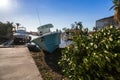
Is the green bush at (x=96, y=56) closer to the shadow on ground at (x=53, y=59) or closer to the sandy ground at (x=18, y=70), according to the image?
the sandy ground at (x=18, y=70)

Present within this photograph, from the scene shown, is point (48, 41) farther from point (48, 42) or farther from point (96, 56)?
point (96, 56)

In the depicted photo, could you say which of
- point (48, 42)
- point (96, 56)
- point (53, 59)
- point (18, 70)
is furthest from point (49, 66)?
point (96, 56)

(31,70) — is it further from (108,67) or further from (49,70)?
(108,67)

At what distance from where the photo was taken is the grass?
804 centimetres

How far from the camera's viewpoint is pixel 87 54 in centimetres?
423

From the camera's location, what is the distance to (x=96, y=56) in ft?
12.3

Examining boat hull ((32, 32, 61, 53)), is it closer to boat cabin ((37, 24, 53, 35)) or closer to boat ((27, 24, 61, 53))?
boat ((27, 24, 61, 53))

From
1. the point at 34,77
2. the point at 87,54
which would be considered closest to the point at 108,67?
the point at 87,54

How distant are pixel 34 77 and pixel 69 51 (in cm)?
303

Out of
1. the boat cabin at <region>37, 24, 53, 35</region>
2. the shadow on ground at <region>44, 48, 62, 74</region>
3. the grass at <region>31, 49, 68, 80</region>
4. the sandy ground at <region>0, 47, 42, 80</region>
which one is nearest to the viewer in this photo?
the sandy ground at <region>0, 47, 42, 80</region>

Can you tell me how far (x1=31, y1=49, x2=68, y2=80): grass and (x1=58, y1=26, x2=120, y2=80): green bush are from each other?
3080 millimetres

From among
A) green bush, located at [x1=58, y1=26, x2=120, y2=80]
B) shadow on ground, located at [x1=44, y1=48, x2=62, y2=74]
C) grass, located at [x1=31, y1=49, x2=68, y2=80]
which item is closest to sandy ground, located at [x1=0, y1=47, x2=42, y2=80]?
grass, located at [x1=31, y1=49, x2=68, y2=80]

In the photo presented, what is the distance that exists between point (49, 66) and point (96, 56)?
6.11m

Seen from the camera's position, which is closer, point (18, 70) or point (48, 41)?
point (18, 70)
